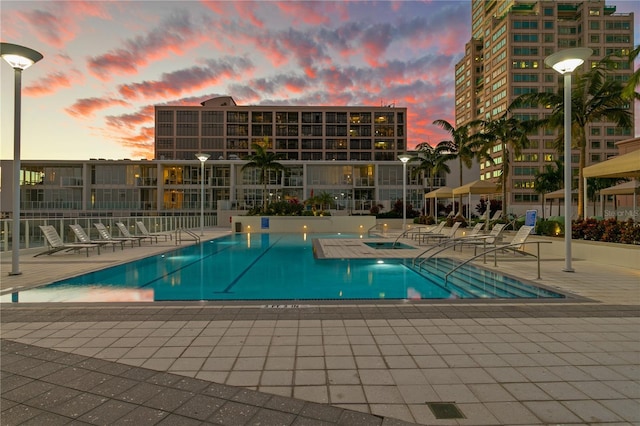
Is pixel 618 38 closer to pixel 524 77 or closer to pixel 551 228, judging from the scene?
pixel 524 77

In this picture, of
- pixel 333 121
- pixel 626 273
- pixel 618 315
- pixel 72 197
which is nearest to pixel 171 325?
pixel 618 315

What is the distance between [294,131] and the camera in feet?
210

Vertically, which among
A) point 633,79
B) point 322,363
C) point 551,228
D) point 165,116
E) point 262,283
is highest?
point 165,116

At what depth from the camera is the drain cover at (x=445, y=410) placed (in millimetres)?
2521

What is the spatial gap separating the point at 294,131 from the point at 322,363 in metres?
62.9

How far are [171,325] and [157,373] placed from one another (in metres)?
1.45

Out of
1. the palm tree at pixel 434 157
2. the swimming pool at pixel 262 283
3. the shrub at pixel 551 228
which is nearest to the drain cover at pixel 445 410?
the swimming pool at pixel 262 283

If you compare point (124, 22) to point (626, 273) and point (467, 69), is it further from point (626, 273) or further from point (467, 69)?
point (467, 69)

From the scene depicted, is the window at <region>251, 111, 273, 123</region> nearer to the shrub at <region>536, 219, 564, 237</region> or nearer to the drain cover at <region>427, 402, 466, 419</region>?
the shrub at <region>536, 219, 564, 237</region>

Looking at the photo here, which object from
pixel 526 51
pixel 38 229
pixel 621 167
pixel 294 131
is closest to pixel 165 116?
pixel 294 131

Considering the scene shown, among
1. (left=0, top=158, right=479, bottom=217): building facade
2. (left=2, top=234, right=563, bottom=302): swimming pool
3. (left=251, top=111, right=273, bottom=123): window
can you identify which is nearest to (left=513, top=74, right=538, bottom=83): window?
(left=0, top=158, right=479, bottom=217): building facade

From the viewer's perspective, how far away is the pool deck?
2.60 meters

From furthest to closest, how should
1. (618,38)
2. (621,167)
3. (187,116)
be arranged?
(618,38)
(187,116)
(621,167)

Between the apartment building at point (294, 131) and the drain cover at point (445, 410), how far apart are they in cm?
6145
